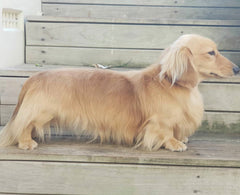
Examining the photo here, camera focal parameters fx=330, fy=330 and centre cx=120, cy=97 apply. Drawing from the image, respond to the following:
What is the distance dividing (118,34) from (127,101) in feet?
2.99

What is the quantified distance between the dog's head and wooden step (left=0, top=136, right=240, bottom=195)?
42cm

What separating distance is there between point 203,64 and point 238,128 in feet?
1.97

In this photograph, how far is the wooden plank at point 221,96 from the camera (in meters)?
2.12

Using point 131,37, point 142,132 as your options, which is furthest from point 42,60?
point 142,132

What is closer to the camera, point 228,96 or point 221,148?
point 221,148

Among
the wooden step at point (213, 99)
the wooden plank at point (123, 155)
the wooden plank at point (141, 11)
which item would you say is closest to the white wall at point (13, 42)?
the wooden step at point (213, 99)

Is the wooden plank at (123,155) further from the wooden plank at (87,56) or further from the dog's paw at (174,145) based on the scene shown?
the wooden plank at (87,56)

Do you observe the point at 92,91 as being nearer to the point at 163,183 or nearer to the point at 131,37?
the point at 163,183

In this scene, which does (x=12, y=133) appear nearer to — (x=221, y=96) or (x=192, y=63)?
(x=192, y=63)

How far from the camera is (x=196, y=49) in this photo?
1.79 metres

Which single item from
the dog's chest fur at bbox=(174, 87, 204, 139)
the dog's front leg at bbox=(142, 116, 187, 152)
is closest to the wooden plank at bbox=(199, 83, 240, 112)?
the dog's chest fur at bbox=(174, 87, 204, 139)

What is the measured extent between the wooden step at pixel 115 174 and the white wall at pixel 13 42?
911 millimetres

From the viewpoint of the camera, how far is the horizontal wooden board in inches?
101

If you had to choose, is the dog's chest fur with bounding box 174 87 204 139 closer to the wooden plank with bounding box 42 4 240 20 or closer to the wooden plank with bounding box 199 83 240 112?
the wooden plank with bounding box 199 83 240 112
